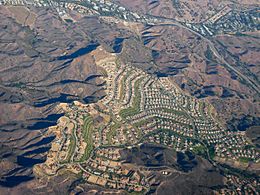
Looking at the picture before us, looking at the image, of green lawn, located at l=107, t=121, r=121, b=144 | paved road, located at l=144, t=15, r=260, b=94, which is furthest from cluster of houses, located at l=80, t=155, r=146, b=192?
paved road, located at l=144, t=15, r=260, b=94

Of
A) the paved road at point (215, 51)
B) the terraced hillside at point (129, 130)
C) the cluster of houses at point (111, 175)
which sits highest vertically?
the paved road at point (215, 51)

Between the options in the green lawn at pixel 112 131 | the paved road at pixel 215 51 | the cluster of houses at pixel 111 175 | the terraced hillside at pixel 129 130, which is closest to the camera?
the cluster of houses at pixel 111 175

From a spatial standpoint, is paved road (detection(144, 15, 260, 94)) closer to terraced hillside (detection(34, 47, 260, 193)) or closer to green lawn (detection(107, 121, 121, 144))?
terraced hillside (detection(34, 47, 260, 193))

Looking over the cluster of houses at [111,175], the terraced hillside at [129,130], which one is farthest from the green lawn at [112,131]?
the cluster of houses at [111,175]

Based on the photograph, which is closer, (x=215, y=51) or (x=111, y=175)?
(x=111, y=175)

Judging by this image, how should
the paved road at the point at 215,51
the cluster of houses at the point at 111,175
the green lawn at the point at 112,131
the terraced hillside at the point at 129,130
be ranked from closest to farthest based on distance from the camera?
the cluster of houses at the point at 111,175, the terraced hillside at the point at 129,130, the green lawn at the point at 112,131, the paved road at the point at 215,51

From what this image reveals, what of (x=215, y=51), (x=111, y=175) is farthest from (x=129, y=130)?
(x=215, y=51)

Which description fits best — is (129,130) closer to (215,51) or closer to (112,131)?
(112,131)

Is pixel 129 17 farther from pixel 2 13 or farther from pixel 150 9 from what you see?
pixel 2 13

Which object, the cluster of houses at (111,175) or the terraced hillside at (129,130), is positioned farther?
the terraced hillside at (129,130)

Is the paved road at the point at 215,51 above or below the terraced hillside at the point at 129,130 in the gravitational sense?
above

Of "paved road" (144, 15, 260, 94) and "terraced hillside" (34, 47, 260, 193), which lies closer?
"terraced hillside" (34, 47, 260, 193)

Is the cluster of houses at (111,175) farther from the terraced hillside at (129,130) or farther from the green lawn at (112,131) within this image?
the green lawn at (112,131)
